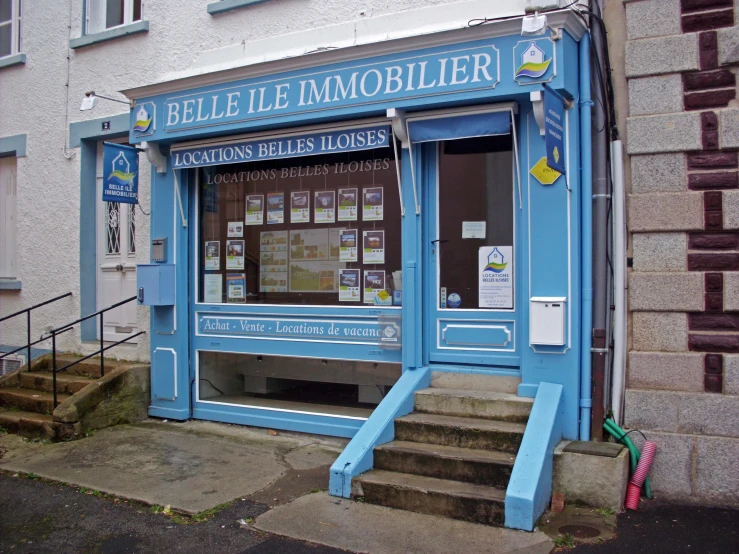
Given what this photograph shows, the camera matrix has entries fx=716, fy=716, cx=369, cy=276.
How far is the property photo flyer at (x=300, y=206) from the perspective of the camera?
7.41m

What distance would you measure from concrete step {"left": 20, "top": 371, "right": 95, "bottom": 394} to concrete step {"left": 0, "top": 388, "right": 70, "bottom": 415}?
7cm

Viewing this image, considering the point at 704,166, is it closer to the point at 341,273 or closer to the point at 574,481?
the point at 574,481

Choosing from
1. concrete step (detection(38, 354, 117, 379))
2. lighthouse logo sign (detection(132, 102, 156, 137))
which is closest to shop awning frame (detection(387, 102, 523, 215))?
lighthouse logo sign (detection(132, 102, 156, 137))

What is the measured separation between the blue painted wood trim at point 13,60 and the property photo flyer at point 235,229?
402 cm

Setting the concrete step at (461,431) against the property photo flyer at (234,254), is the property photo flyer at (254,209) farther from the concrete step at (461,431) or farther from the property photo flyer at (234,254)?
the concrete step at (461,431)

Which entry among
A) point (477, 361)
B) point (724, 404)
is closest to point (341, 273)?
point (477, 361)

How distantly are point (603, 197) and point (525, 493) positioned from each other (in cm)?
248

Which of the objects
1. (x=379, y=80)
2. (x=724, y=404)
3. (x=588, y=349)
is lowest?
(x=724, y=404)

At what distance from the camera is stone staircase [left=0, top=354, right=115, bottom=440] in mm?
7367

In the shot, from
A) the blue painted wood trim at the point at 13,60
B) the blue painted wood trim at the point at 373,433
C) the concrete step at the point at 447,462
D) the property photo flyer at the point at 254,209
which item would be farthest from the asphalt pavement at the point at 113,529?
the blue painted wood trim at the point at 13,60

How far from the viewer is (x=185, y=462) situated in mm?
6371

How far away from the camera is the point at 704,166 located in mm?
5449

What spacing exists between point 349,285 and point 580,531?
326 centimetres

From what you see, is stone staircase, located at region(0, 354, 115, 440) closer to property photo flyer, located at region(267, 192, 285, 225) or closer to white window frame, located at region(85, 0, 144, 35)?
property photo flyer, located at region(267, 192, 285, 225)
